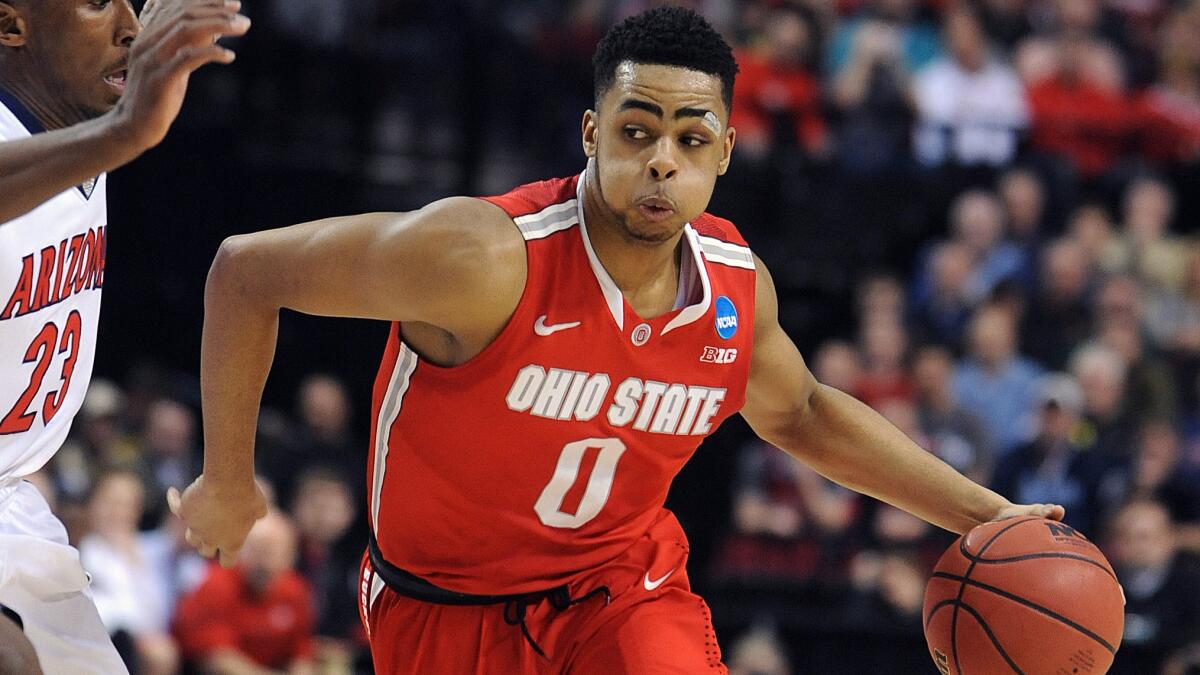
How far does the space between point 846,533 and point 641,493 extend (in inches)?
184

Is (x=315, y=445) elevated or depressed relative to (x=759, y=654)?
elevated

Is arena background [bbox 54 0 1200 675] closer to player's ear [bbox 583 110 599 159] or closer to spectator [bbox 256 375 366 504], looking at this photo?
spectator [bbox 256 375 366 504]

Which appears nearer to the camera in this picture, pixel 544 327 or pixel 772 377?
pixel 544 327

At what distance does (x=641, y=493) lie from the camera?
13.5 ft

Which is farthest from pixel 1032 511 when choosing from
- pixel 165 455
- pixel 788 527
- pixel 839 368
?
pixel 165 455

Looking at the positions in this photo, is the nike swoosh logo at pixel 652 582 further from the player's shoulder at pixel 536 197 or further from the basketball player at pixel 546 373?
the player's shoulder at pixel 536 197

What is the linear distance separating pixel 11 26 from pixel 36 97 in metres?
0.17

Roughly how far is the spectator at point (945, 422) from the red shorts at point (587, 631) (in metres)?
5.12

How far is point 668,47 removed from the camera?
150 inches

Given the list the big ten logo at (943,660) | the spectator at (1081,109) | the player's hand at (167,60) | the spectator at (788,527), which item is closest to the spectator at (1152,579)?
the spectator at (788,527)

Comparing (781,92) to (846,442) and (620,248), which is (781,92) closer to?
(846,442)

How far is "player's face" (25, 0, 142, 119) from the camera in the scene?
3.76 metres

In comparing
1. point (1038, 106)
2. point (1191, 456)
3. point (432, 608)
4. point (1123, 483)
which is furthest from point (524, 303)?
point (1038, 106)

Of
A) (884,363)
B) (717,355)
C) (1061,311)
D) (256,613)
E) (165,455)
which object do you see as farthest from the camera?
(1061,311)
